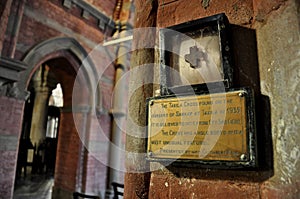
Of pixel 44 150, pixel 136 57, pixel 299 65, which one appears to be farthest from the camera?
pixel 44 150

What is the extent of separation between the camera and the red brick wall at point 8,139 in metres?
3.19

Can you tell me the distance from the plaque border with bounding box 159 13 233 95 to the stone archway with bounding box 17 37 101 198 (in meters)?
3.71

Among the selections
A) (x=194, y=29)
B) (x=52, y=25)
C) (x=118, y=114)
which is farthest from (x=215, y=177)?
(x=118, y=114)

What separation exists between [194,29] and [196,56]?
99mm

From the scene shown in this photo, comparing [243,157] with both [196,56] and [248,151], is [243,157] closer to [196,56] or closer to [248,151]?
[248,151]

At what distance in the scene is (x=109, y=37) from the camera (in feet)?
16.9

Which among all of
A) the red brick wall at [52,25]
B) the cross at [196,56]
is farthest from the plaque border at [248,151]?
the red brick wall at [52,25]

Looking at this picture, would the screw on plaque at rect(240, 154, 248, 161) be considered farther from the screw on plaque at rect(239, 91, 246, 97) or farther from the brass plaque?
the screw on plaque at rect(239, 91, 246, 97)

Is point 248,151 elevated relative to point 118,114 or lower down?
lower down

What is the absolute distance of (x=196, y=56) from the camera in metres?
0.81

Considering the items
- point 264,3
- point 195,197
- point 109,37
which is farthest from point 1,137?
point 264,3

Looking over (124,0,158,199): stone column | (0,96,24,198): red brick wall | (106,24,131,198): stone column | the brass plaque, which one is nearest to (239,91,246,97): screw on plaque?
A: the brass plaque

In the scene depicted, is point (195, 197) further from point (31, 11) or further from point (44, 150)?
point (44, 150)

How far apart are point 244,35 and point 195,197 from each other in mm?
533
